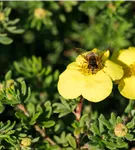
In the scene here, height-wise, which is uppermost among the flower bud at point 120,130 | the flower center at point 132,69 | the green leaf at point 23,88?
the flower center at point 132,69

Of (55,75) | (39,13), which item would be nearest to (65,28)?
(39,13)

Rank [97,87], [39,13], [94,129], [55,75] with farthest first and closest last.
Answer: [39,13], [55,75], [94,129], [97,87]

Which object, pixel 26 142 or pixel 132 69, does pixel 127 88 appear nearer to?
pixel 132 69

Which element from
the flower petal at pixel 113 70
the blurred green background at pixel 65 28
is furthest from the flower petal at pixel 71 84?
the blurred green background at pixel 65 28

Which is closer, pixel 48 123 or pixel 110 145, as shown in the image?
pixel 110 145

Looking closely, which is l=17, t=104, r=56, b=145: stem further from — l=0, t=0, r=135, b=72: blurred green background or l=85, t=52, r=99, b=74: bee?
l=0, t=0, r=135, b=72: blurred green background

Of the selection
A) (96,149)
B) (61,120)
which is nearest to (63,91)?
(96,149)

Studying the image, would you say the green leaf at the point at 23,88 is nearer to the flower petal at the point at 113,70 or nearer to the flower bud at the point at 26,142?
the flower bud at the point at 26,142
